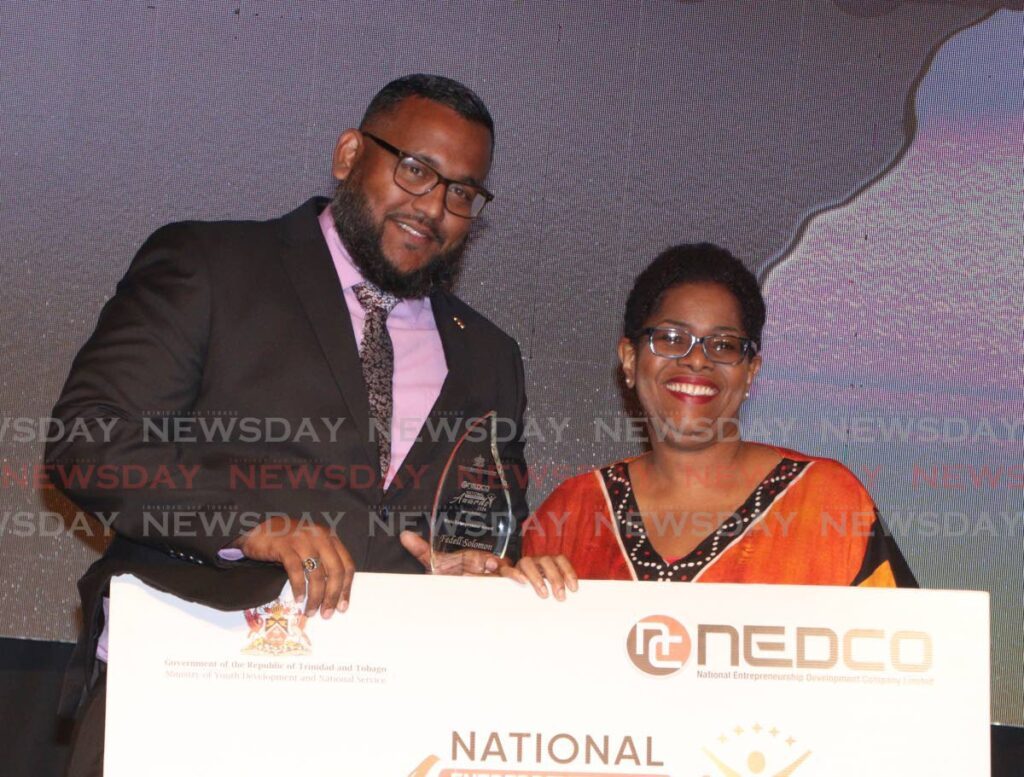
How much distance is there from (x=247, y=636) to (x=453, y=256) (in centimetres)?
103

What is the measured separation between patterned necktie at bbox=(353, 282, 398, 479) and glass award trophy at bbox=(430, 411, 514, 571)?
5.3 inches

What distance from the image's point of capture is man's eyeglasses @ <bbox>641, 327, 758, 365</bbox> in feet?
8.09

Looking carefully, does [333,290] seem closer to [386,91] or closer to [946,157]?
[386,91]

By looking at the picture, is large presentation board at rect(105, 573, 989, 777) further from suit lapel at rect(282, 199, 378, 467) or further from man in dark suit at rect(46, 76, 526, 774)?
suit lapel at rect(282, 199, 378, 467)

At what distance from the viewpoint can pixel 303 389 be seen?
2.22 metres

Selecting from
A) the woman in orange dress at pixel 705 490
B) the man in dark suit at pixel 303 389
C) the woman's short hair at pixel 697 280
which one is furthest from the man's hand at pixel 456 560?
the woman's short hair at pixel 697 280

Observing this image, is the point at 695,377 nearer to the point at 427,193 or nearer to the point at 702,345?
the point at 702,345

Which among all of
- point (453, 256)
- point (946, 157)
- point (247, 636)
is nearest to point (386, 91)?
point (453, 256)

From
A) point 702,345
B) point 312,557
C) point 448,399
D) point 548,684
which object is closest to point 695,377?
point 702,345

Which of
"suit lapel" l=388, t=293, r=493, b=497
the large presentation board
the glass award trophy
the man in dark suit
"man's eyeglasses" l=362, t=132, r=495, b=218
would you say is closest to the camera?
the large presentation board

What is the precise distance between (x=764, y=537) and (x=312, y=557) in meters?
1.01

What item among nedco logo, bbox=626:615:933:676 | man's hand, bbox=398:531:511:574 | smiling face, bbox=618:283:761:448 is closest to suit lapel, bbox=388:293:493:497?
man's hand, bbox=398:531:511:574

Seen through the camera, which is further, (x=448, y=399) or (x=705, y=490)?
(x=705, y=490)

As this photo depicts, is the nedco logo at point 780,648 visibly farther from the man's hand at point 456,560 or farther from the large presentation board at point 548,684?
the man's hand at point 456,560
